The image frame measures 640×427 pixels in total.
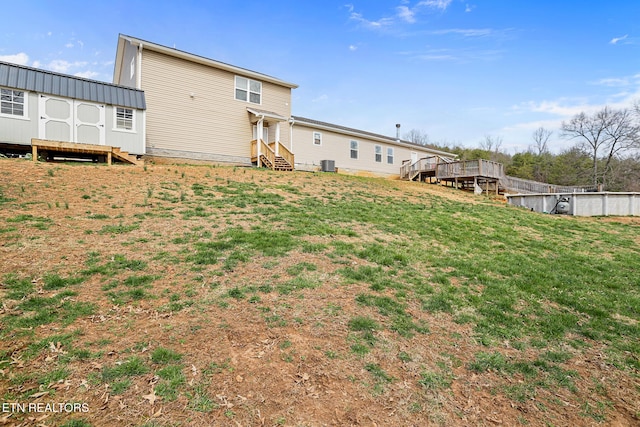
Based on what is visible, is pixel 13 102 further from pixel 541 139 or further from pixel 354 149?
pixel 541 139

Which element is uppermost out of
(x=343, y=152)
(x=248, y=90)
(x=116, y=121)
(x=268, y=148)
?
(x=248, y=90)

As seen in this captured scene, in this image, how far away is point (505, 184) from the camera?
20484mm

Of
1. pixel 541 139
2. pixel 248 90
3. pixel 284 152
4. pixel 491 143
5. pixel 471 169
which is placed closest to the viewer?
pixel 284 152

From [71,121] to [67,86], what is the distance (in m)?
1.28

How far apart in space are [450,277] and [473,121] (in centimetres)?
5369

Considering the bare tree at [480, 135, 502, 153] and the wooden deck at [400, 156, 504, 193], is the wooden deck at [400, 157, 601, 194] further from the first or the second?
the bare tree at [480, 135, 502, 153]

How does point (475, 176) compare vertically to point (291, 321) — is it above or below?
above

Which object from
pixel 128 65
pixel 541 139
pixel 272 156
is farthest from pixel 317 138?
pixel 541 139

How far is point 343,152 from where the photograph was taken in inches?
867

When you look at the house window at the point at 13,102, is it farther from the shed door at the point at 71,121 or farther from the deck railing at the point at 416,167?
the deck railing at the point at 416,167

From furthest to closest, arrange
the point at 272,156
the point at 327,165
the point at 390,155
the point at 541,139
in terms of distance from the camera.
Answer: the point at 541,139 → the point at 390,155 → the point at 327,165 → the point at 272,156

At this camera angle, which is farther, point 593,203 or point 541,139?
point 541,139

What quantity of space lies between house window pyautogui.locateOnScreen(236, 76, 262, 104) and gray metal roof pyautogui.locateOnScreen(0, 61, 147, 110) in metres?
5.34

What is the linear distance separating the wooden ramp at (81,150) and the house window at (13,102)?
4.57 ft
